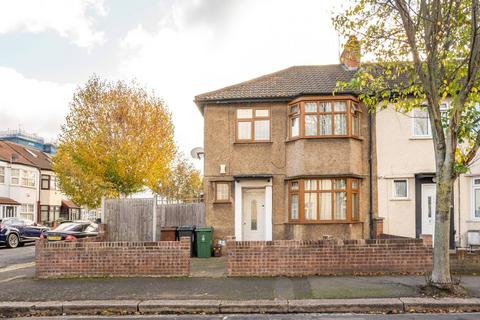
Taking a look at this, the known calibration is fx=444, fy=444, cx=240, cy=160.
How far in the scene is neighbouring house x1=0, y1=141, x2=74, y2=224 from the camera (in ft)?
119

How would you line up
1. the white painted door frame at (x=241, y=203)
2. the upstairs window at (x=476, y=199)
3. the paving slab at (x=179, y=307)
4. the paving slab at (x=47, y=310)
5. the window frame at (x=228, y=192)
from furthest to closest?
the window frame at (x=228, y=192) → the white painted door frame at (x=241, y=203) → the upstairs window at (x=476, y=199) → the paving slab at (x=47, y=310) → the paving slab at (x=179, y=307)

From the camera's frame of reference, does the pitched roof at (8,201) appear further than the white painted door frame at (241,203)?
Yes

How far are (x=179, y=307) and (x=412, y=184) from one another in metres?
10.3

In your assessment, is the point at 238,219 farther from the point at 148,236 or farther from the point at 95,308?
the point at 95,308

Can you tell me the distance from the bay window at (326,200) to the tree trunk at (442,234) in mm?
5935

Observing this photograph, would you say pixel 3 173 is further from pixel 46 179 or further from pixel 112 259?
pixel 112 259

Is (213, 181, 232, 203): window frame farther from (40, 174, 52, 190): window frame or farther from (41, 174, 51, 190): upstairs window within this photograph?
(41, 174, 51, 190): upstairs window

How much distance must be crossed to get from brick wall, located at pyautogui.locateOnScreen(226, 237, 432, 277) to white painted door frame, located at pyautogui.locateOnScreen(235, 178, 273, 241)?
194 inches

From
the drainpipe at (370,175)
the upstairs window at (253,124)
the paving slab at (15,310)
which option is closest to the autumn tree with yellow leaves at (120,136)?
the upstairs window at (253,124)

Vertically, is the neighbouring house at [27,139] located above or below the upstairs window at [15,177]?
above

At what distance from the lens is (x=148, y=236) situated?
55.0 feet

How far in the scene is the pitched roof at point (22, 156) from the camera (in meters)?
37.4

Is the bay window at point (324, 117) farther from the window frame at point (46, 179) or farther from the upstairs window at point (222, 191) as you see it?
the window frame at point (46, 179)

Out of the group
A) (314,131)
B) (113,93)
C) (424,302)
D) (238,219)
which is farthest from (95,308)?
(113,93)
